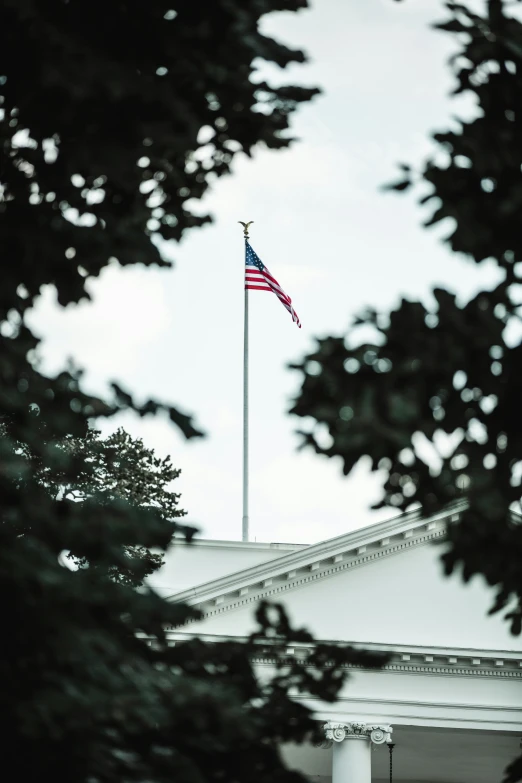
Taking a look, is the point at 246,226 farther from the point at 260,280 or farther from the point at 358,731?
the point at 358,731

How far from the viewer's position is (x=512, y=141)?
18.4 feet

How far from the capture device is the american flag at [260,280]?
3144 centimetres

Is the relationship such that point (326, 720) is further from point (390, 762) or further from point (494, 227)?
point (494, 227)

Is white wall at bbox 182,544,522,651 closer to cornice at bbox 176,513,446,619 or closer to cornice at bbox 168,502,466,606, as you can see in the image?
cornice at bbox 176,513,446,619

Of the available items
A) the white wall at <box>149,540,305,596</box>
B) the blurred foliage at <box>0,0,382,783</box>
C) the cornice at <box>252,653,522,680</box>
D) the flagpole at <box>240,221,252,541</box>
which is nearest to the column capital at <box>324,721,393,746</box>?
the cornice at <box>252,653,522,680</box>

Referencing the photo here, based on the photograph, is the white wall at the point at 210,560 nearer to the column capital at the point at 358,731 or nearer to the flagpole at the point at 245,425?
the flagpole at the point at 245,425

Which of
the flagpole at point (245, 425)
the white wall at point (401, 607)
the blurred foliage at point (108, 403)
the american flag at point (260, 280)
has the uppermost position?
the american flag at point (260, 280)

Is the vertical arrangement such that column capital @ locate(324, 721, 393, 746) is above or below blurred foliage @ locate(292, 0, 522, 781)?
above

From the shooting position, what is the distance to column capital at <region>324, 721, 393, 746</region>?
88.8 feet

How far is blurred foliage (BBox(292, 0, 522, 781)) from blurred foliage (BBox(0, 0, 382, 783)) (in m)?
0.78

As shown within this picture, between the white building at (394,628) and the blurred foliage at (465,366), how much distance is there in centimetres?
2078

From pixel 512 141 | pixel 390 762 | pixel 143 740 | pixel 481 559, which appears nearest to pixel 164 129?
pixel 512 141

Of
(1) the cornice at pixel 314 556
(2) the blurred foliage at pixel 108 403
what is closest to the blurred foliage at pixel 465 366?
(2) the blurred foliage at pixel 108 403

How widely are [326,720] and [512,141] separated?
75.5 ft
